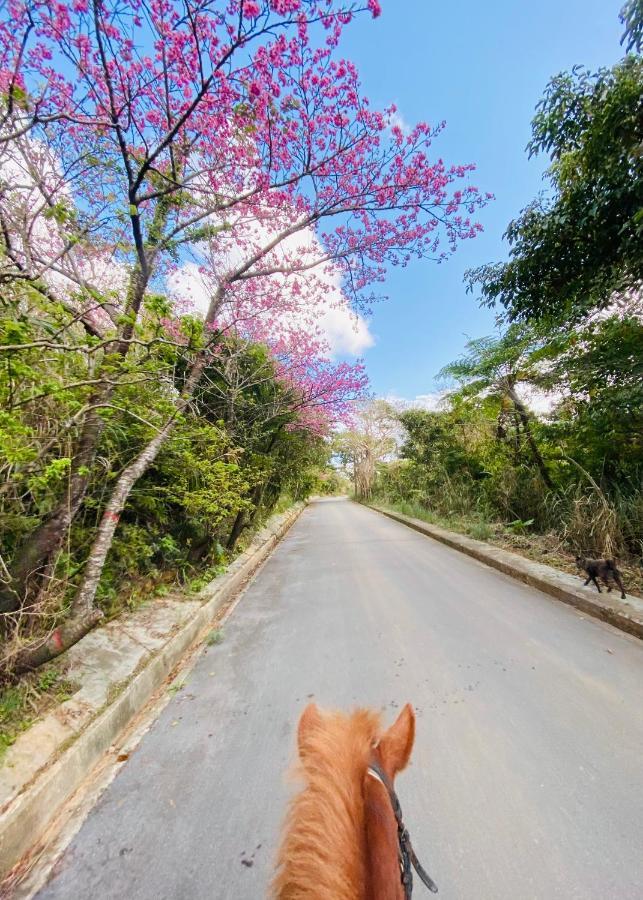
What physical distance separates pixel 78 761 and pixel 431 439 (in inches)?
441

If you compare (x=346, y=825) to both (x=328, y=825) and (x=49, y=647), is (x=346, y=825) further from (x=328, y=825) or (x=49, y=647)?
(x=49, y=647)

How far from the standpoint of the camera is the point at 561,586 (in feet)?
12.5

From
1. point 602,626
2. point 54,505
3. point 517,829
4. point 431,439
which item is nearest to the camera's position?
point 517,829

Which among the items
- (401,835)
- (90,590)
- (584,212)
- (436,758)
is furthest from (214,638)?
(584,212)

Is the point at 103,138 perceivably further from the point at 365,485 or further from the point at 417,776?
the point at 365,485

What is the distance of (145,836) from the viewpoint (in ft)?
4.71

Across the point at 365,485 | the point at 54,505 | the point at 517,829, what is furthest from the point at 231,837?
the point at 365,485

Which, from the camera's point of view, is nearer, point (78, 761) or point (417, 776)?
point (417, 776)

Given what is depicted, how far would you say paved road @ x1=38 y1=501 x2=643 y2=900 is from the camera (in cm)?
126

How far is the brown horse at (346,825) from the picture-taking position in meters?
0.63

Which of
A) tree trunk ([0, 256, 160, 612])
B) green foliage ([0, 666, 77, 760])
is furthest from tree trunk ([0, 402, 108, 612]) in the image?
green foliage ([0, 666, 77, 760])

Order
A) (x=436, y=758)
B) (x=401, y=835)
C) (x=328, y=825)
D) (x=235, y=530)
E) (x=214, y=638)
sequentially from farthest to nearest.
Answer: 1. (x=235, y=530)
2. (x=214, y=638)
3. (x=436, y=758)
4. (x=401, y=835)
5. (x=328, y=825)

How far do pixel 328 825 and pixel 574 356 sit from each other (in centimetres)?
672

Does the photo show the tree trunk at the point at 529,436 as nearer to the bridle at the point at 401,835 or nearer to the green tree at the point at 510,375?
the green tree at the point at 510,375
